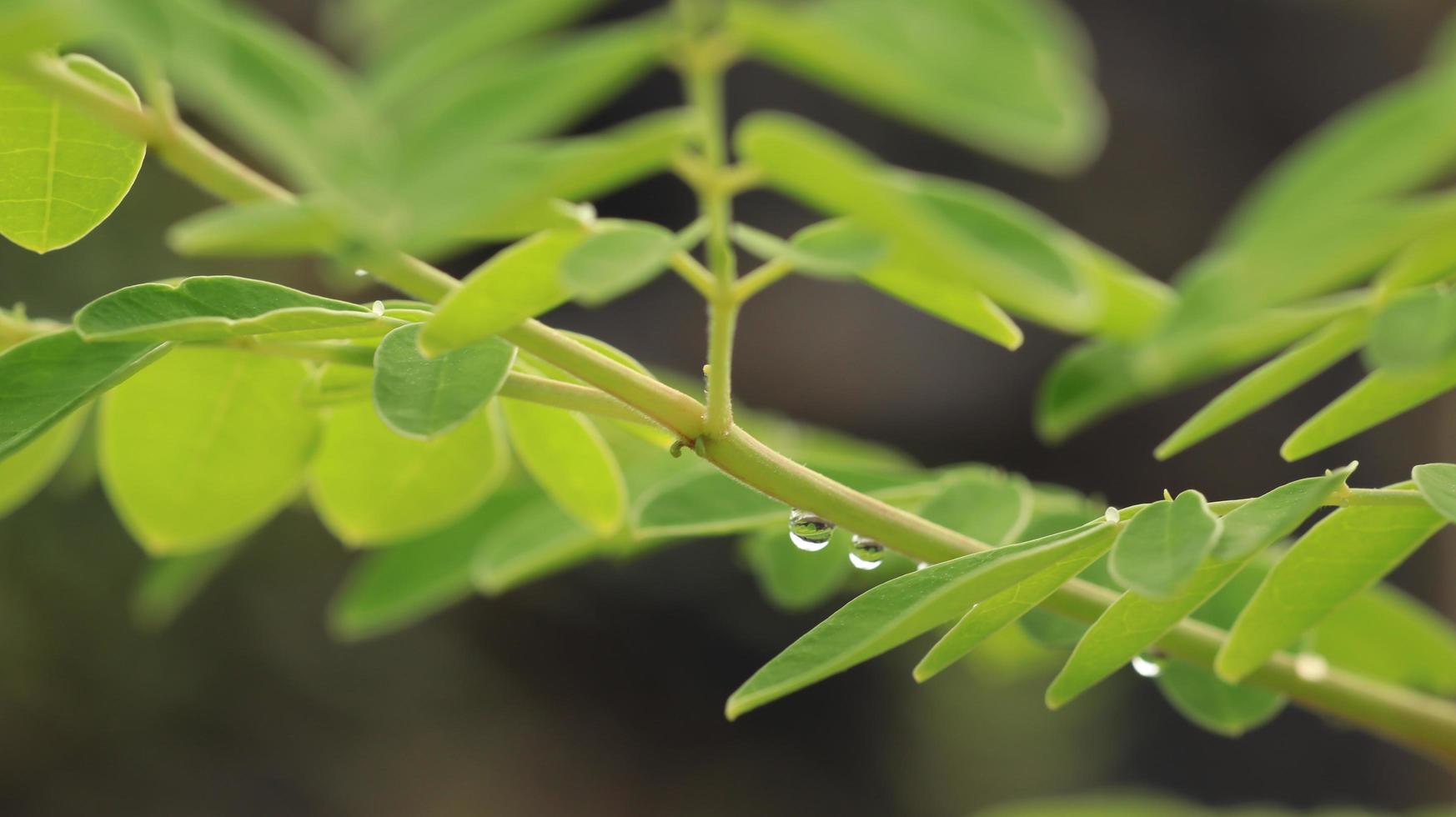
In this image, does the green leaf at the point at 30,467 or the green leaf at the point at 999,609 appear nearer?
the green leaf at the point at 999,609

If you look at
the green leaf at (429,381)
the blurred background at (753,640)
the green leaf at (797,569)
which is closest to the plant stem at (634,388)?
the green leaf at (429,381)

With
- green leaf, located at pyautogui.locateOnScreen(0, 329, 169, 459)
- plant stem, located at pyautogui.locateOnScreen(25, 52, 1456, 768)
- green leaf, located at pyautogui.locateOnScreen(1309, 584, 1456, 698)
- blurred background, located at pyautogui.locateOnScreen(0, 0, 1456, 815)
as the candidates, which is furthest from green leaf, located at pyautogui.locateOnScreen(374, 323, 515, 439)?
blurred background, located at pyautogui.locateOnScreen(0, 0, 1456, 815)

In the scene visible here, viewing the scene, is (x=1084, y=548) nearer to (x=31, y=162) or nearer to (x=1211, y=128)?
(x=31, y=162)

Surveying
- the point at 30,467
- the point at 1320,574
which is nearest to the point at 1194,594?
the point at 1320,574

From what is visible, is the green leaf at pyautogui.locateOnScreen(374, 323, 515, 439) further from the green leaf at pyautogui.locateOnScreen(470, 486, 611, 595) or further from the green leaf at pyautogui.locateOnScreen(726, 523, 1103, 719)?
the green leaf at pyautogui.locateOnScreen(470, 486, 611, 595)

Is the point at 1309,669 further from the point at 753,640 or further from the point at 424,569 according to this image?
the point at 753,640

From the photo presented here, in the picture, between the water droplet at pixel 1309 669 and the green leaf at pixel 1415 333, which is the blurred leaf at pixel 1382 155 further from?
the water droplet at pixel 1309 669

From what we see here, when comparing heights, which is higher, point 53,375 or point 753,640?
point 753,640
